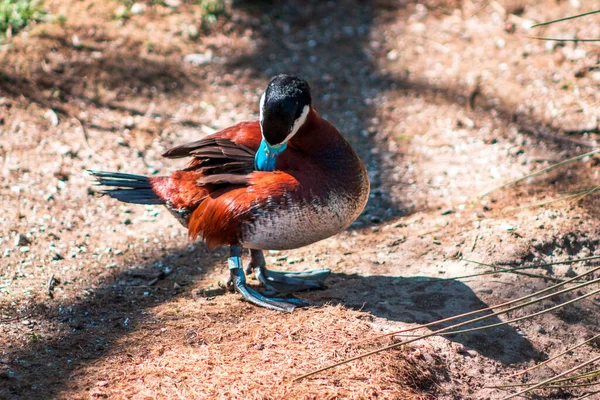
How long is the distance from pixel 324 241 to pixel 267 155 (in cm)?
141

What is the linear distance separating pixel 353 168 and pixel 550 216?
1.48 meters

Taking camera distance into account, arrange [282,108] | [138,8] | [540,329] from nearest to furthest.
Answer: [282,108], [540,329], [138,8]

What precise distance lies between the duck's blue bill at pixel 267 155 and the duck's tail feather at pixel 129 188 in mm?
778

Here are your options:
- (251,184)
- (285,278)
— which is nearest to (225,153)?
(251,184)

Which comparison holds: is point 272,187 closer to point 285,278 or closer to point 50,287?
point 285,278

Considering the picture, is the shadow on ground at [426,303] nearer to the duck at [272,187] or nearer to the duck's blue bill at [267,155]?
A: the duck at [272,187]

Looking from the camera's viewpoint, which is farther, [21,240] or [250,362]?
[21,240]

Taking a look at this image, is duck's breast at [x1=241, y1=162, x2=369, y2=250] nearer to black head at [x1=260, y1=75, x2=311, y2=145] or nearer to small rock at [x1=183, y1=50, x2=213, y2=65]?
black head at [x1=260, y1=75, x2=311, y2=145]

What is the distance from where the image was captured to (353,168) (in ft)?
12.9

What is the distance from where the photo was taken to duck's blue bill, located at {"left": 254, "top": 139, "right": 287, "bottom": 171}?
371 centimetres

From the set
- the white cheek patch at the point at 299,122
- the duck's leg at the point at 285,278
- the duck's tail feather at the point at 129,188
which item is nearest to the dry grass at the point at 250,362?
the duck's leg at the point at 285,278

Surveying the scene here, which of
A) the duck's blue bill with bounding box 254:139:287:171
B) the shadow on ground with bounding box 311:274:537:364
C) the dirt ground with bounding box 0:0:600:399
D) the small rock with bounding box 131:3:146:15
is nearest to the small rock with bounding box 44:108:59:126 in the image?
the dirt ground with bounding box 0:0:600:399

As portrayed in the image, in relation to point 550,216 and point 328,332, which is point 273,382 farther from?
point 550,216

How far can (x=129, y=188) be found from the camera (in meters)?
4.25
